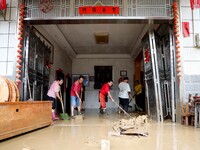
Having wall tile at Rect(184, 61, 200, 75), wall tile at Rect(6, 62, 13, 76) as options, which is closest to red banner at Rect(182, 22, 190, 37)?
wall tile at Rect(184, 61, 200, 75)

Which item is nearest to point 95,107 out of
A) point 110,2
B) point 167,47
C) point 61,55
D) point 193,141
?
point 61,55

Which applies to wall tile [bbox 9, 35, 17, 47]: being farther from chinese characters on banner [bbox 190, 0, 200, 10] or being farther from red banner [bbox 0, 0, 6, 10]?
chinese characters on banner [bbox 190, 0, 200, 10]

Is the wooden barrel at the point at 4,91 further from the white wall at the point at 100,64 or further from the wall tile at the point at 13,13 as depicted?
the white wall at the point at 100,64

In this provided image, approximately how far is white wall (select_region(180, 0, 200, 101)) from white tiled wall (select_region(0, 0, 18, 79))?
3823 mm

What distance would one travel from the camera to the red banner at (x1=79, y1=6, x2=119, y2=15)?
4.84m

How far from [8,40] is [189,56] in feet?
13.5

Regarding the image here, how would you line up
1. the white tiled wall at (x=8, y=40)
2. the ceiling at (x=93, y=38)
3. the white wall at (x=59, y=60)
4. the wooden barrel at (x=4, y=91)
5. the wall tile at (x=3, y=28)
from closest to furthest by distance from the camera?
the wooden barrel at (x=4, y=91)
the white tiled wall at (x=8, y=40)
the wall tile at (x=3, y=28)
the ceiling at (x=93, y=38)
the white wall at (x=59, y=60)

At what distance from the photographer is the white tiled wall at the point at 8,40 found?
15.4ft

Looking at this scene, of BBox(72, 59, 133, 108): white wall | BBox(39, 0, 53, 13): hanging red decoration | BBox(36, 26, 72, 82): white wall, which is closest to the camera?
BBox(39, 0, 53, 13): hanging red decoration

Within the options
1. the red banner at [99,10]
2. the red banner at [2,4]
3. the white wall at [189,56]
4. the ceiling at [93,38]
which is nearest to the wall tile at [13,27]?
the red banner at [2,4]

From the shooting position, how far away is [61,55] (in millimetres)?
9414

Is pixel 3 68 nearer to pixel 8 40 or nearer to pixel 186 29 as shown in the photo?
pixel 8 40

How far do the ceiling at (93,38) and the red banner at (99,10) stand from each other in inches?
71.2

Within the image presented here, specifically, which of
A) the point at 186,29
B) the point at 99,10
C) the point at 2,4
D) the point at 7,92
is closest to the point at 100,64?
the point at 99,10
